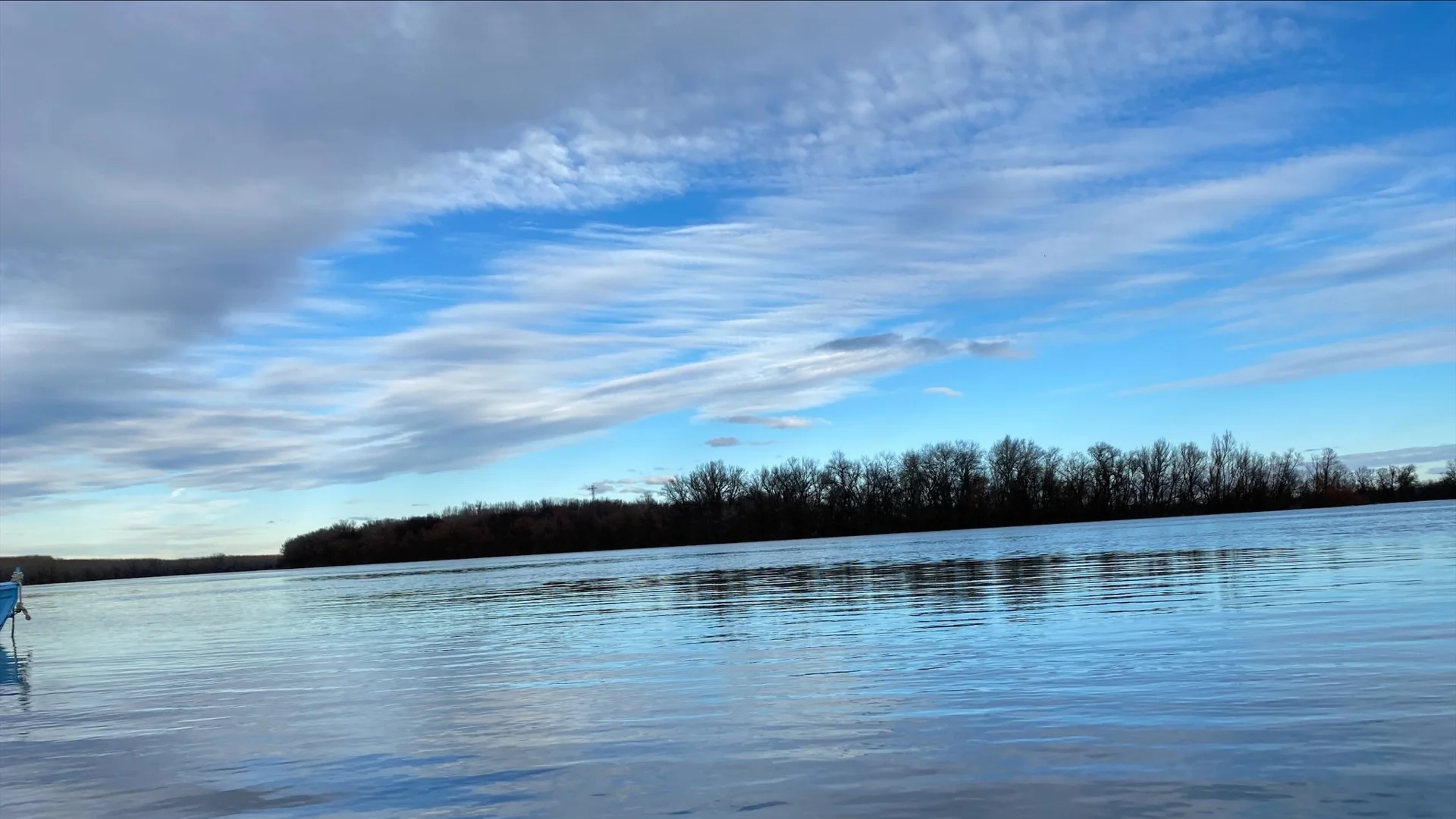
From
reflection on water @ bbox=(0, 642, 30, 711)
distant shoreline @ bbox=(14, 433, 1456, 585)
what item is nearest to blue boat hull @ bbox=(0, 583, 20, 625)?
reflection on water @ bbox=(0, 642, 30, 711)

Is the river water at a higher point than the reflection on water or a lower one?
higher

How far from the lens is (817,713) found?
1185cm

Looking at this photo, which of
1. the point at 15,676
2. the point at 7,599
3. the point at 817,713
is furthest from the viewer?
the point at 7,599

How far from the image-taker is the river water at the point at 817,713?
832 cm

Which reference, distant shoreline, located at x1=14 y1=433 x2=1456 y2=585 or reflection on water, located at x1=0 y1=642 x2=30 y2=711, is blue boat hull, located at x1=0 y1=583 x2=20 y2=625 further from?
distant shoreline, located at x1=14 y1=433 x2=1456 y2=585

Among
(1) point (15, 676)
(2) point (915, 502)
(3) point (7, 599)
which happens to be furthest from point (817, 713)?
(2) point (915, 502)

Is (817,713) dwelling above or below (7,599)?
below

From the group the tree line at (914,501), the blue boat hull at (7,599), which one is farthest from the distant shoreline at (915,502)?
the blue boat hull at (7,599)

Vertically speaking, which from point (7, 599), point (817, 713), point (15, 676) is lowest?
point (15, 676)

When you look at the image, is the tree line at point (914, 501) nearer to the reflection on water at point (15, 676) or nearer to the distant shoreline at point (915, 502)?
the distant shoreline at point (915, 502)

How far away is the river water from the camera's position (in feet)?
27.3

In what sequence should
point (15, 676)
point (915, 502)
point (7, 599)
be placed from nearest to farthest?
point (15, 676) < point (7, 599) < point (915, 502)

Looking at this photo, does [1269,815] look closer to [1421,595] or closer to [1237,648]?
[1237,648]

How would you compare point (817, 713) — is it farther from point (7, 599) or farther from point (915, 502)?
point (915, 502)
